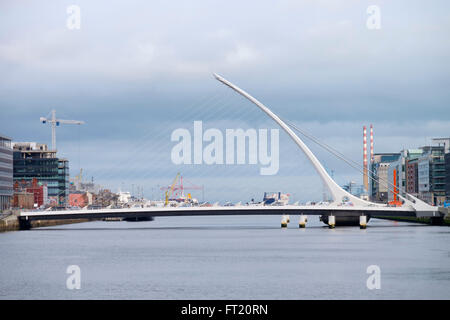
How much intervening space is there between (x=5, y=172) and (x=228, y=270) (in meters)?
96.4

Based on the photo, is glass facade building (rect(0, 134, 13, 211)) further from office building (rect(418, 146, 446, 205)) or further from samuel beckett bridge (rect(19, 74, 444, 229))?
office building (rect(418, 146, 446, 205))

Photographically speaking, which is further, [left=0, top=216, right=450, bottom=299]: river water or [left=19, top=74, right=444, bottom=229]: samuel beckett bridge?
[left=19, top=74, right=444, bottom=229]: samuel beckett bridge

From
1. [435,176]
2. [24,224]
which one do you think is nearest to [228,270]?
[24,224]

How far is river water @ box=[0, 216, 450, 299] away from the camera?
41.8m

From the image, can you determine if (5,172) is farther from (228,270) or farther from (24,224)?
(228,270)

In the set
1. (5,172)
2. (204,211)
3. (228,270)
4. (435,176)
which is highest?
(5,172)

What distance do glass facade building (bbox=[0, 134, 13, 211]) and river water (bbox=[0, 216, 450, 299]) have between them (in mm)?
62359

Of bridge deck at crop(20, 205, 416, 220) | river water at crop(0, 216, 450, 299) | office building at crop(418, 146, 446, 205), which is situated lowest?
river water at crop(0, 216, 450, 299)

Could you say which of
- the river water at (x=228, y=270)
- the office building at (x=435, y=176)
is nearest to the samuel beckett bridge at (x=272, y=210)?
the river water at (x=228, y=270)

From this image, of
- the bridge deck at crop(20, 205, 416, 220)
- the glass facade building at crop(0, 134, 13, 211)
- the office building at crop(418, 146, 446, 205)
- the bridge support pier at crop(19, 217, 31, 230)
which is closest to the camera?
the bridge deck at crop(20, 205, 416, 220)

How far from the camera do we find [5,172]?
141m

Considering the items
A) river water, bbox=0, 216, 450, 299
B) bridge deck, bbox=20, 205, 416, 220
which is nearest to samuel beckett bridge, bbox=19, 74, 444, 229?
bridge deck, bbox=20, 205, 416, 220
